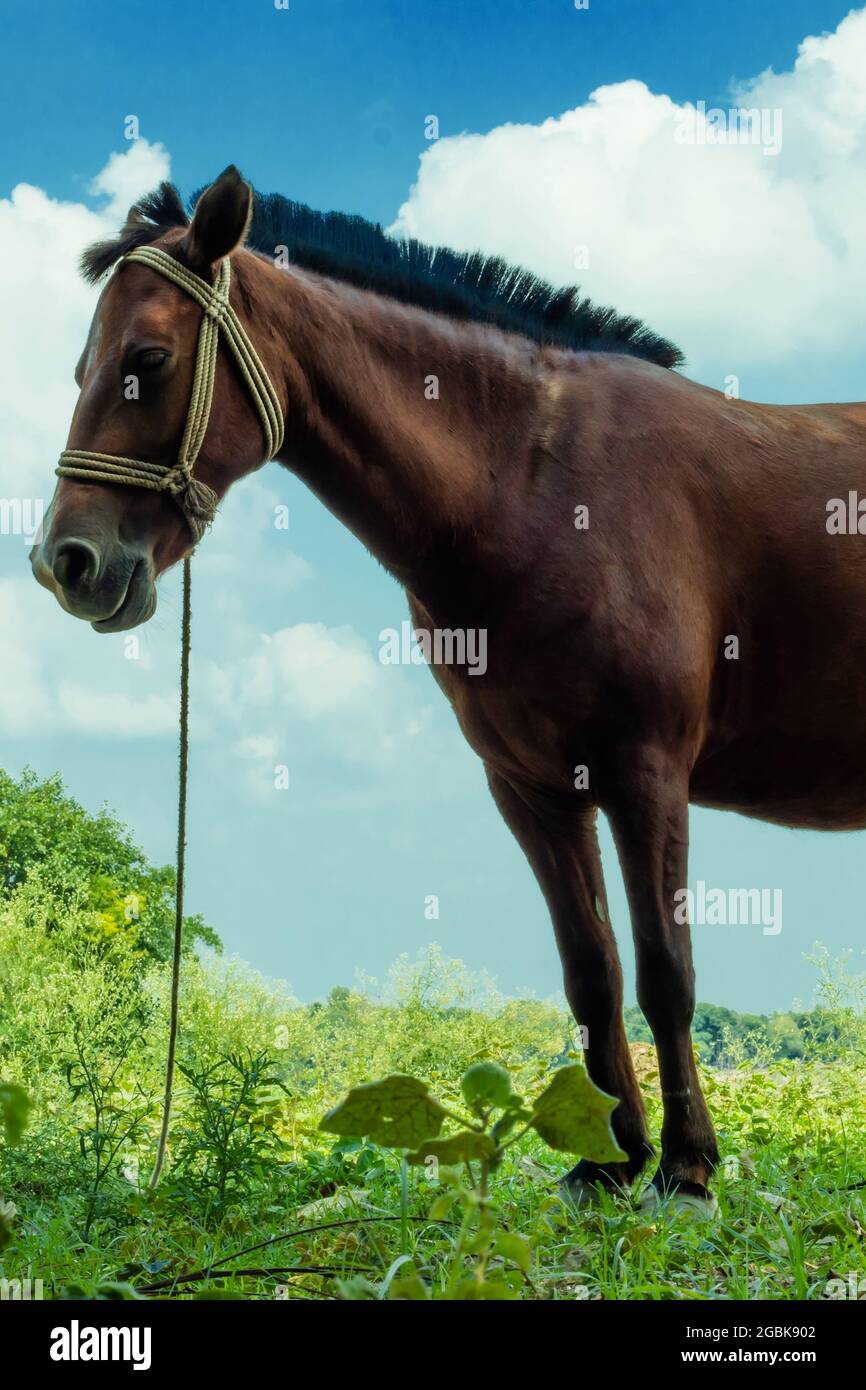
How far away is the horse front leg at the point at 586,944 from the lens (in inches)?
135

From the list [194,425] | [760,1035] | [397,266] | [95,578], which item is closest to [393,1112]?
[95,578]

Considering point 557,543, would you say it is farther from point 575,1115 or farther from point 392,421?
point 575,1115

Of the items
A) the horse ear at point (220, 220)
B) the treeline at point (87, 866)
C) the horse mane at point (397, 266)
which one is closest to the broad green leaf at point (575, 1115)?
the horse ear at point (220, 220)

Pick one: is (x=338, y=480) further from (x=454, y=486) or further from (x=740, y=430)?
(x=740, y=430)

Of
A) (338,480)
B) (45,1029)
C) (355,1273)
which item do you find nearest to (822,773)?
(338,480)

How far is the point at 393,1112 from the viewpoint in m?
0.90

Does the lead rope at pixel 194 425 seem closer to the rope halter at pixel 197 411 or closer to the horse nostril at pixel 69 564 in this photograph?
the rope halter at pixel 197 411

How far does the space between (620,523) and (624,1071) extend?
159 cm

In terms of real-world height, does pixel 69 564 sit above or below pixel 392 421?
below

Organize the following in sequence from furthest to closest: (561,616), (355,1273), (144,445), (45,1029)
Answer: (45,1029) < (561,616) < (144,445) < (355,1273)

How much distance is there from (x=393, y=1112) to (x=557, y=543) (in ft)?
7.79

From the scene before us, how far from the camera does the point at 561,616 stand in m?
3.07

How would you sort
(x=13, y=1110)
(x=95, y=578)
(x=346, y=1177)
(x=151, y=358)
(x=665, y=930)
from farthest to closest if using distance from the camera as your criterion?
(x=346, y=1177) < (x=665, y=930) < (x=151, y=358) < (x=95, y=578) < (x=13, y=1110)

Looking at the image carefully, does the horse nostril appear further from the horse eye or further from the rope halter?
the horse eye
